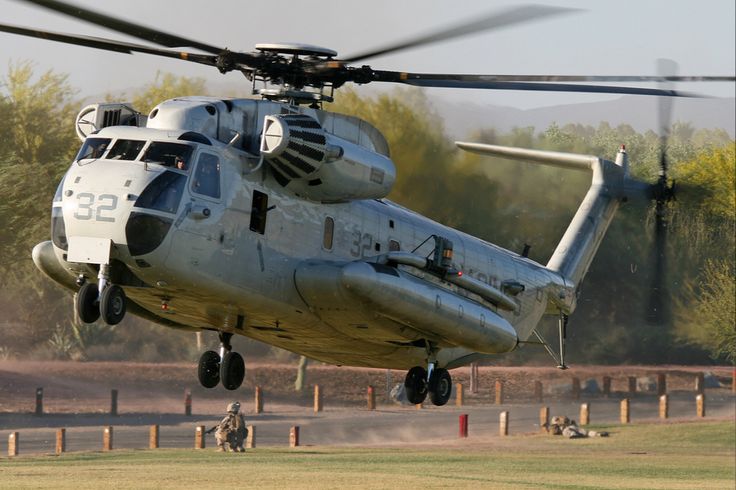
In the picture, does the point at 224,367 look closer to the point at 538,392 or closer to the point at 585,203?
the point at 585,203

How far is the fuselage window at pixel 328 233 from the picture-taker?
977 inches

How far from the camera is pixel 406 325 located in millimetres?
25641

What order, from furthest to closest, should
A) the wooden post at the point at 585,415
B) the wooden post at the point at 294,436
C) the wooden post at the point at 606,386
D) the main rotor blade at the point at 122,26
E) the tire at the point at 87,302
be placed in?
the wooden post at the point at 606,386 → the wooden post at the point at 585,415 → the wooden post at the point at 294,436 → the tire at the point at 87,302 → the main rotor blade at the point at 122,26

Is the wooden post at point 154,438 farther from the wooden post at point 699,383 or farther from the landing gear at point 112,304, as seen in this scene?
the wooden post at point 699,383

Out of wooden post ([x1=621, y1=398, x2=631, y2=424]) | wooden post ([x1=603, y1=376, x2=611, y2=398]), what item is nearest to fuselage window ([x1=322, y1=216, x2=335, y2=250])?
wooden post ([x1=621, y1=398, x2=631, y2=424])

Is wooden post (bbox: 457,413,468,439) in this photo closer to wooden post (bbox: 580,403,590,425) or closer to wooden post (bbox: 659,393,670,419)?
wooden post (bbox: 580,403,590,425)

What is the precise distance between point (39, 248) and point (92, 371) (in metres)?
35.0

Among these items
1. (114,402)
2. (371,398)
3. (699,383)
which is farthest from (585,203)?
(699,383)

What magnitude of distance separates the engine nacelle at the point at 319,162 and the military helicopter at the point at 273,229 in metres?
0.03

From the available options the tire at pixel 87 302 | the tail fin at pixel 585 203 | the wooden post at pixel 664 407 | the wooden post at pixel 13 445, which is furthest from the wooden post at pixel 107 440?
the tire at pixel 87 302

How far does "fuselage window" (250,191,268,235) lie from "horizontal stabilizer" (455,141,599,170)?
10.2m

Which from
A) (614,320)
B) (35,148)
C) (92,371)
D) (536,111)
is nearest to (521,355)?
(614,320)

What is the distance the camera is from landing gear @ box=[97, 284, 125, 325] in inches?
842

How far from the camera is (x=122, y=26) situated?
20984 millimetres
